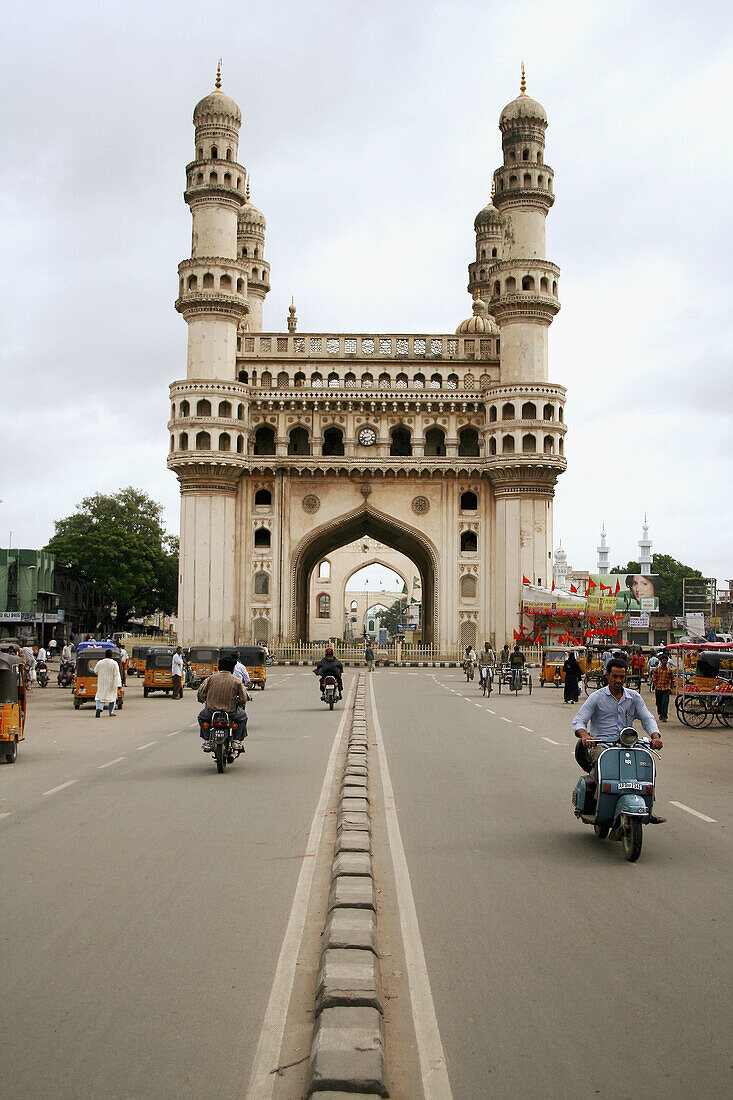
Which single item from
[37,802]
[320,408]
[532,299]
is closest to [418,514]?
[320,408]

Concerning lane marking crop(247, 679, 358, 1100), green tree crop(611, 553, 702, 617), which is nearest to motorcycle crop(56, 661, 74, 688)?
lane marking crop(247, 679, 358, 1100)

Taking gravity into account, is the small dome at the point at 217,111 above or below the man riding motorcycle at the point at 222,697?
above

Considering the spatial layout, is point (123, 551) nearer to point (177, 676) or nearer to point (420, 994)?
point (177, 676)

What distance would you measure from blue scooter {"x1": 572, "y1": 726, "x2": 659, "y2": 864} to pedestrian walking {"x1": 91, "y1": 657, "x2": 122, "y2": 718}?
1517cm

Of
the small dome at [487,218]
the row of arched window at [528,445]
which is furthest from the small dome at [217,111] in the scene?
the row of arched window at [528,445]

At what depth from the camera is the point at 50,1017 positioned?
454 centimetres

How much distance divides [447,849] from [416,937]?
231 cm

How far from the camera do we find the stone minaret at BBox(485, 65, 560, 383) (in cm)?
5622

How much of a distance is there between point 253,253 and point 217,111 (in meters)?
11.8

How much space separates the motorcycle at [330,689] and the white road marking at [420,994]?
14.5 metres

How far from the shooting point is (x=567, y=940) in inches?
223

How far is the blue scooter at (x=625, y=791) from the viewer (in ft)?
25.0

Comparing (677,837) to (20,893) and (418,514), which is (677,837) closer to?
(20,893)

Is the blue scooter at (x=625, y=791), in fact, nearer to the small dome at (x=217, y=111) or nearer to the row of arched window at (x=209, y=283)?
the row of arched window at (x=209, y=283)
